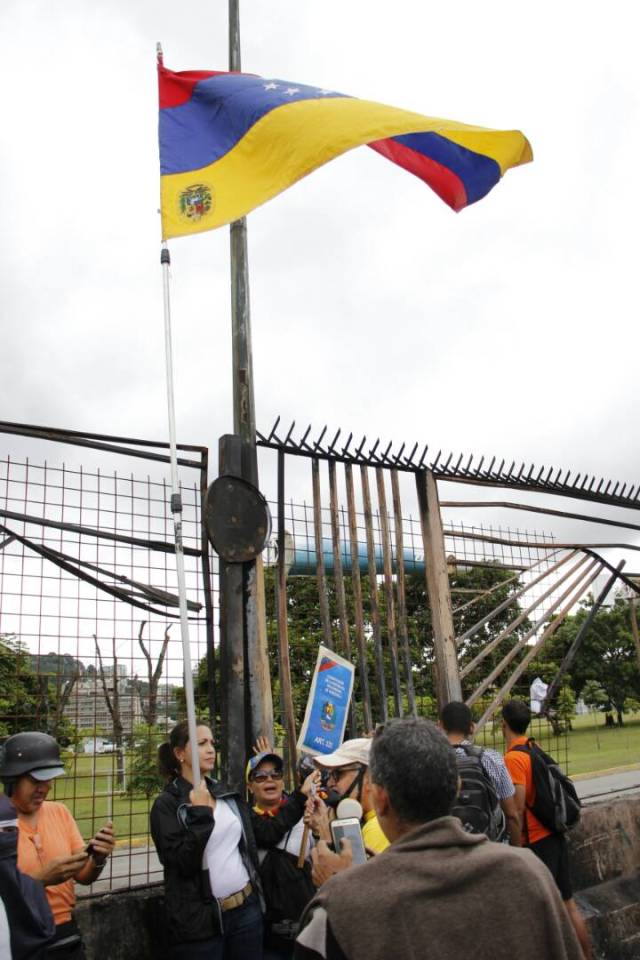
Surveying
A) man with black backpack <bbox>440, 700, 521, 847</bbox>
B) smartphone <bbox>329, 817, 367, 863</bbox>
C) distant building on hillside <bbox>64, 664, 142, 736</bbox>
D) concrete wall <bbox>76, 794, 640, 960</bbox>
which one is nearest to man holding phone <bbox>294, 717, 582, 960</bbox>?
smartphone <bbox>329, 817, 367, 863</bbox>

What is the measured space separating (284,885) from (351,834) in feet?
5.42

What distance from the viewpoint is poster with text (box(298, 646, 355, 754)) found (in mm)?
4426

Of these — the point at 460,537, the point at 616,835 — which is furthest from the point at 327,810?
the point at 616,835

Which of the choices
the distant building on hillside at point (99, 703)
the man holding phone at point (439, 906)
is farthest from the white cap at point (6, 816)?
the distant building on hillside at point (99, 703)

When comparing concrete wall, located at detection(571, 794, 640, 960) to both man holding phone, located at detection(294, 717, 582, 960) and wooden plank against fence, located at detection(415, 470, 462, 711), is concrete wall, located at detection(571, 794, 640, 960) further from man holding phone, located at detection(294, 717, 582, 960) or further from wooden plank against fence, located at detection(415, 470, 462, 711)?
man holding phone, located at detection(294, 717, 582, 960)

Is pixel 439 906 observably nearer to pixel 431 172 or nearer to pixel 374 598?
pixel 374 598

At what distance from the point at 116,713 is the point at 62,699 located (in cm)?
28

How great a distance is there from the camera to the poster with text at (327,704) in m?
4.43

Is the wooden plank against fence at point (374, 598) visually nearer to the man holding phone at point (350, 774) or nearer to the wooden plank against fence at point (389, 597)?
the wooden plank against fence at point (389, 597)

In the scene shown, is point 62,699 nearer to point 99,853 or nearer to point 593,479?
point 99,853

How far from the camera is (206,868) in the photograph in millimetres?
3588

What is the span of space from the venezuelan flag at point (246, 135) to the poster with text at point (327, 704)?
2463mm

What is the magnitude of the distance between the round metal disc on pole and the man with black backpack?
4.48 feet

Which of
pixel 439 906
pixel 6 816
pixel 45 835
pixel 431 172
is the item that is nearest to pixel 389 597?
pixel 45 835
